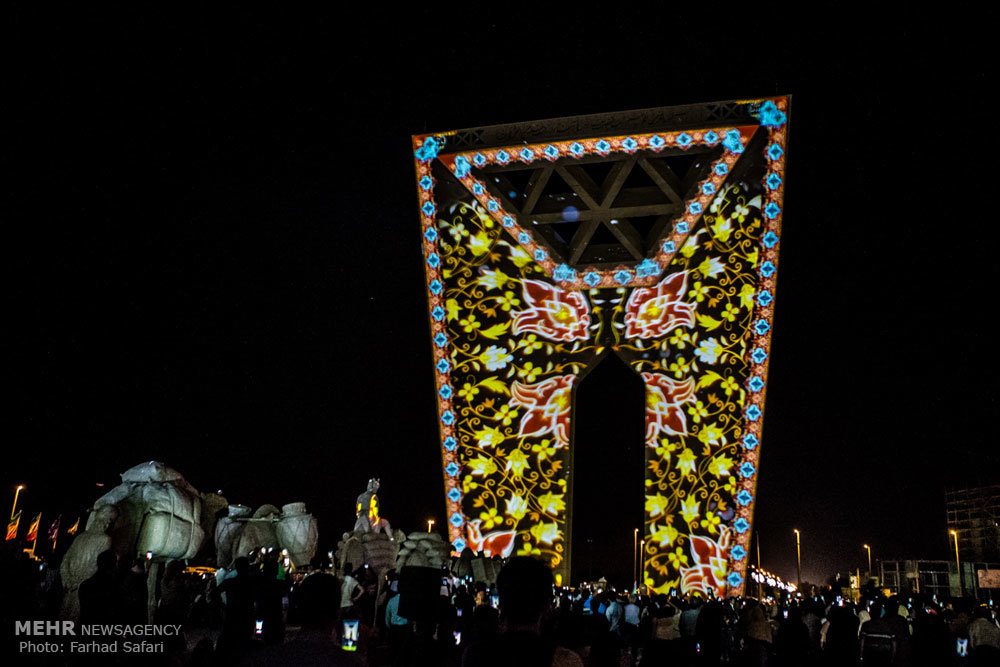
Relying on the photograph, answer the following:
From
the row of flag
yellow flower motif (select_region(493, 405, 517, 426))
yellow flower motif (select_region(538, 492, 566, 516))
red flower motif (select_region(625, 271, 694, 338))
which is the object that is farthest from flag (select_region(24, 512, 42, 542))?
red flower motif (select_region(625, 271, 694, 338))

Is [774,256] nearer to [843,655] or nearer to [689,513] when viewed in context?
[689,513]

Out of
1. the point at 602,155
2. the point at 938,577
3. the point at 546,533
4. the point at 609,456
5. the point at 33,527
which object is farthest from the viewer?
the point at 938,577

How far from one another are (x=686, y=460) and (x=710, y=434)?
0.59m

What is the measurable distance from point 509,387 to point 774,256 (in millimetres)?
4880

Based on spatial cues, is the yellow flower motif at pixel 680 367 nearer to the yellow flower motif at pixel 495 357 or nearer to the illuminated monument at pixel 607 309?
the illuminated monument at pixel 607 309

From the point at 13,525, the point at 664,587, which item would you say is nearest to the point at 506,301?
the point at 664,587

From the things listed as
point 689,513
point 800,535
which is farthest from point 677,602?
point 800,535

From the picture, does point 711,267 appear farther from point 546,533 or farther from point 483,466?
point 546,533

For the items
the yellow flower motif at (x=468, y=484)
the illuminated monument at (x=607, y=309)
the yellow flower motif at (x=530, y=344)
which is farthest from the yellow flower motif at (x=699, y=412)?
the yellow flower motif at (x=468, y=484)

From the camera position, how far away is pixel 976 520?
3484 cm

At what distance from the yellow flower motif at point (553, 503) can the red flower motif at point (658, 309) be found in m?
3.01

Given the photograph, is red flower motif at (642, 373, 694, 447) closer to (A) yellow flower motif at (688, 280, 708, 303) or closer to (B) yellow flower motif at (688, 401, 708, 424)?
(B) yellow flower motif at (688, 401, 708, 424)

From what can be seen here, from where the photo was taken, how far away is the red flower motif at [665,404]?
1440 centimetres

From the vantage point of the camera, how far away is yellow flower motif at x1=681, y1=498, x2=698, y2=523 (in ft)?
46.2
